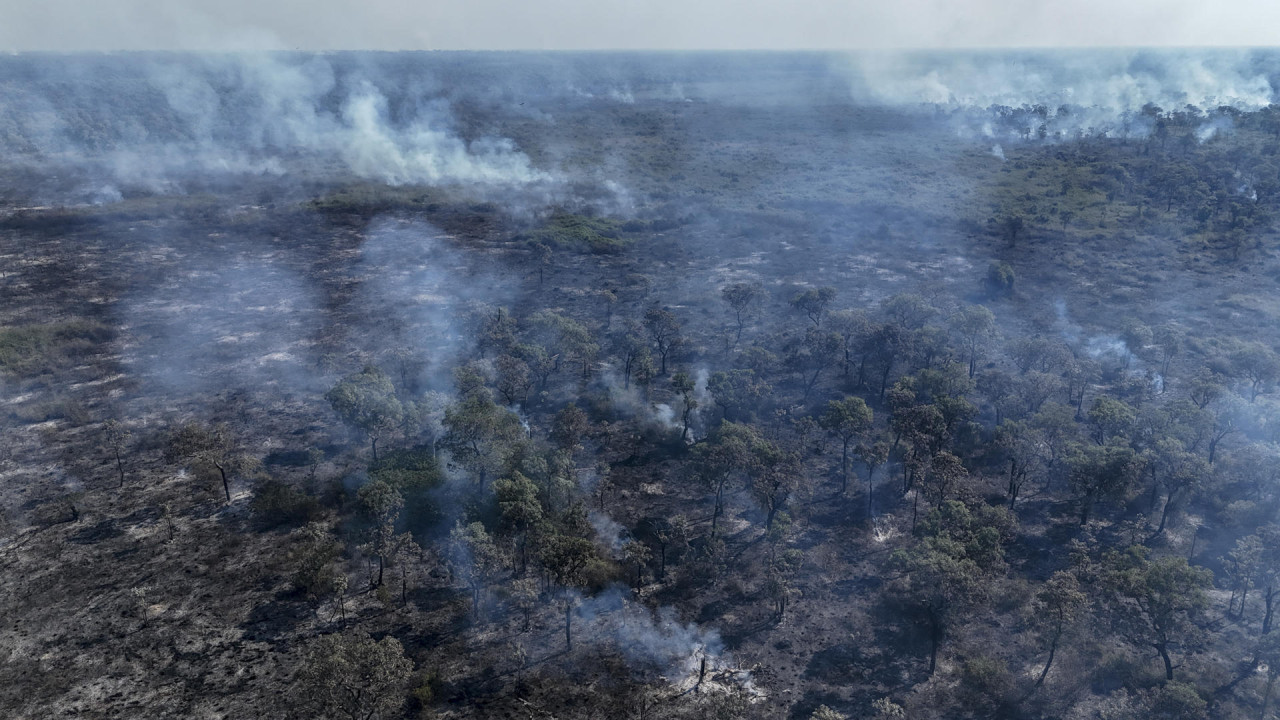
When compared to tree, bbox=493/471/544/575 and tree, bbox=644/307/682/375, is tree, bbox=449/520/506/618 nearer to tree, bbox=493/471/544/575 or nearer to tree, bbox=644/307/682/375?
tree, bbox=493/471/544/575

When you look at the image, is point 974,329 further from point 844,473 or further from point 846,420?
point 844,473

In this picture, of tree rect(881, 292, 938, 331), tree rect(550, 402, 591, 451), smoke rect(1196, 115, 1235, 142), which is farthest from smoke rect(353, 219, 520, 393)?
smoke rect(1196, 115, 1235, 142)

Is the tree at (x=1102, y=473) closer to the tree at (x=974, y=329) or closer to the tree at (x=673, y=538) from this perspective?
the tree at (x=974, y=329)

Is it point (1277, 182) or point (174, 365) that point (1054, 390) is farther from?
point (1277, 182)

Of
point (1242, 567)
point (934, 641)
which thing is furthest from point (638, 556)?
point (1242, 567)

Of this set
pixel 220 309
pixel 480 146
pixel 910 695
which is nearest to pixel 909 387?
pixel 910 695

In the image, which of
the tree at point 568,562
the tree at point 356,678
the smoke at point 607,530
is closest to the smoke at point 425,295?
the smoke at point 607,530
